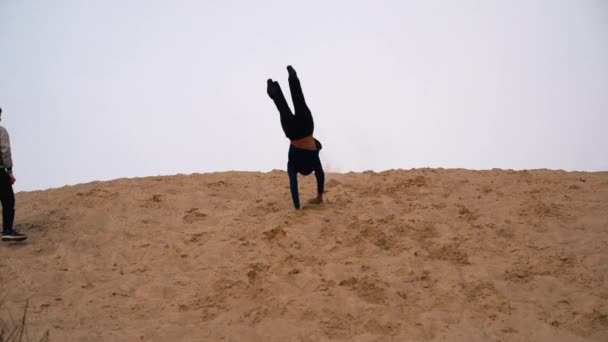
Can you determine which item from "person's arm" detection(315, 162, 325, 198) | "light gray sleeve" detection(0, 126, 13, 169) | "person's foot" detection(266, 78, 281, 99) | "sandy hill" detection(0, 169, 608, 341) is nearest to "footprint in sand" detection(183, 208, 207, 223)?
"sandy hill" detection(0, 169, 608, 341)

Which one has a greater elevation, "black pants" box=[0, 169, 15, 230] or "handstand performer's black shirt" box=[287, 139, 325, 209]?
"handstand performer's black shirt" box=[287, 139, 325, 209]

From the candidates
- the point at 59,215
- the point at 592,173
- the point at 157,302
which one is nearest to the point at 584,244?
the point at 592,173

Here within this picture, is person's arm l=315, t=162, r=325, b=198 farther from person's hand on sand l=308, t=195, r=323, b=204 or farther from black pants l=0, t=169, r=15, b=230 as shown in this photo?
black pants l=0, t=169, r=15, b=230

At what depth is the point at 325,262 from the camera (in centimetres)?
491

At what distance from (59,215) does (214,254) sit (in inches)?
93.9

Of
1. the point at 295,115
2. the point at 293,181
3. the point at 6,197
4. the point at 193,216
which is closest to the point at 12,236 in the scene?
the point at 6,197

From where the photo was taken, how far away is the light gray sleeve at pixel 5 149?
5.51m

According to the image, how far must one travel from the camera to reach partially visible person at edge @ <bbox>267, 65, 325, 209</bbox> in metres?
5.62

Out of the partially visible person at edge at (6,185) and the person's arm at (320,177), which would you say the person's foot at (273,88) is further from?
the partially visible person at edge at (6,185)

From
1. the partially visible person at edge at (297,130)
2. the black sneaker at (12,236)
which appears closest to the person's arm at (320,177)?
the partially visible person at edge at (297,130)

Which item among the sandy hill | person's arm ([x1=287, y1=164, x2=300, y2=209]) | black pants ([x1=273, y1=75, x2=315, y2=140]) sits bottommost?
the sandy hill

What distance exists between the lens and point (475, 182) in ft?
22.2

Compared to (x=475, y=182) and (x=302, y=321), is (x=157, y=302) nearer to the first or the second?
(x=302, y=321)

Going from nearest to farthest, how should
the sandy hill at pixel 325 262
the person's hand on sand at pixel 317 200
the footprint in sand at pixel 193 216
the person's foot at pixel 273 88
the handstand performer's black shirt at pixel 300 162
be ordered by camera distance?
the sandy hill at pixel 325 262 < the person's foot at pixel 273 88 < the handstand performer's black shirt at pixel 300 162 < the footprint in sand at pixel 193 216 < the person's hand on sand at pixel 317 200
